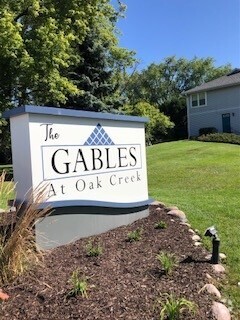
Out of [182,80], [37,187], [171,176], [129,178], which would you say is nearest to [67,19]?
[171,176]

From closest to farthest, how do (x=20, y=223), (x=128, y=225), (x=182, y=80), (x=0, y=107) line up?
(x=20, y=223)
(x=128, y=225)
(x=0, y=107)
(x=182, y=80)

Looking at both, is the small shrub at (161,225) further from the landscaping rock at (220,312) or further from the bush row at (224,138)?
the bush row at (224,138)

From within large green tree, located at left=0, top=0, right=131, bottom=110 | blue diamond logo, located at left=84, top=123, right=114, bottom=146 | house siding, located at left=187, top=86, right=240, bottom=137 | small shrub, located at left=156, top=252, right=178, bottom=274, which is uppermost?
large green tree, located at left=0, top=0, right=131, bottom=110

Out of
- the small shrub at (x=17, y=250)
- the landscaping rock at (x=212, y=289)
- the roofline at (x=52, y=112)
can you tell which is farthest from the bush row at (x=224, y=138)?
the small shrub at (x=17, y=250)

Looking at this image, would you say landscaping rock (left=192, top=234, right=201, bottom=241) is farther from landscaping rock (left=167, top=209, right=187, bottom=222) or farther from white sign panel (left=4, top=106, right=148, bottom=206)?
white sign panel (left=4, top=106, right=148, bottom=206)

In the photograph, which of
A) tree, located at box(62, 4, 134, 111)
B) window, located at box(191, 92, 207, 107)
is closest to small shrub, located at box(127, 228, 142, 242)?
tree, located at box(62, 4, 134, 111)

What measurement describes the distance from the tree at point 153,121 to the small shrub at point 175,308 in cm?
2446

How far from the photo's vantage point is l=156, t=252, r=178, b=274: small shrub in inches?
A: 147

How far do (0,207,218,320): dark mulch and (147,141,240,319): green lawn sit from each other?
419 millimetres

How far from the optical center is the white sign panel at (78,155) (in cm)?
455

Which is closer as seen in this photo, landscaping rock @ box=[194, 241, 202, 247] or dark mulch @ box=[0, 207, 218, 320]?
dark mulch @ box=[0, 207, 218, 320]

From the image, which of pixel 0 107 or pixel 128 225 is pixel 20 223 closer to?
pixel 128 225

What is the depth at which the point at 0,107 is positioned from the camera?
17.6 metres

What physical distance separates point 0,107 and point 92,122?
44.2ft
